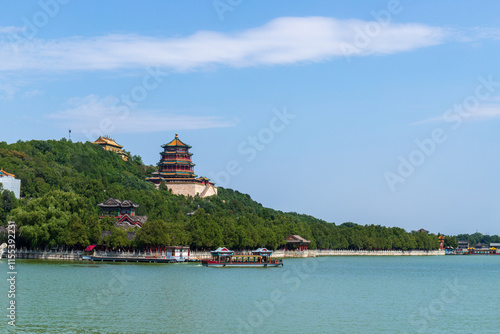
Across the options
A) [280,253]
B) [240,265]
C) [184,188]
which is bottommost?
[240,265]

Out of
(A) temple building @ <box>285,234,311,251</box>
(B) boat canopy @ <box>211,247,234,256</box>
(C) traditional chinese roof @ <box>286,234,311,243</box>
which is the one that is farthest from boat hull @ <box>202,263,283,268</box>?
(A) temple building @ <box>285,234,311,251</box>

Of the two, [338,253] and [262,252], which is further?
[338,253]

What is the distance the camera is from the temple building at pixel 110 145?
155 metres

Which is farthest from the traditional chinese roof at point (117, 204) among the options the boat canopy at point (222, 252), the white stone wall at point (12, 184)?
the boat canopy at point (222, 252)

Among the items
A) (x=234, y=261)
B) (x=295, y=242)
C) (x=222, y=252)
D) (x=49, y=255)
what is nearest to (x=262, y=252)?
(x=222, y=252)

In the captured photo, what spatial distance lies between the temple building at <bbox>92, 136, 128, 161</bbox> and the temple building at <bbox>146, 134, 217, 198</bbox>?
27.7 m

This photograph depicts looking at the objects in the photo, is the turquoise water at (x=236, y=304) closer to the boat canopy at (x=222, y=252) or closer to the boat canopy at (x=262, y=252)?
the boat canopy at (x=222, y=252)

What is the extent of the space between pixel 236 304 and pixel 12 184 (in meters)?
69.0

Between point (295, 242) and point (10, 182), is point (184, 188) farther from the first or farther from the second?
point (10, 182)

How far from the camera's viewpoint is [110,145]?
511ft

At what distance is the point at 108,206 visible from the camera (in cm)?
9475

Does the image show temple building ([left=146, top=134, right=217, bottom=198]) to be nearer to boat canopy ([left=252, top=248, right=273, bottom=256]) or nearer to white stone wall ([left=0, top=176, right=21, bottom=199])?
white stone wall ([left=0, top=176, right=21, bottom=199])

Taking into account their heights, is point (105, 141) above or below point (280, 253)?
above

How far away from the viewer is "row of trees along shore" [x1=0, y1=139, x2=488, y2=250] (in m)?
74.9
